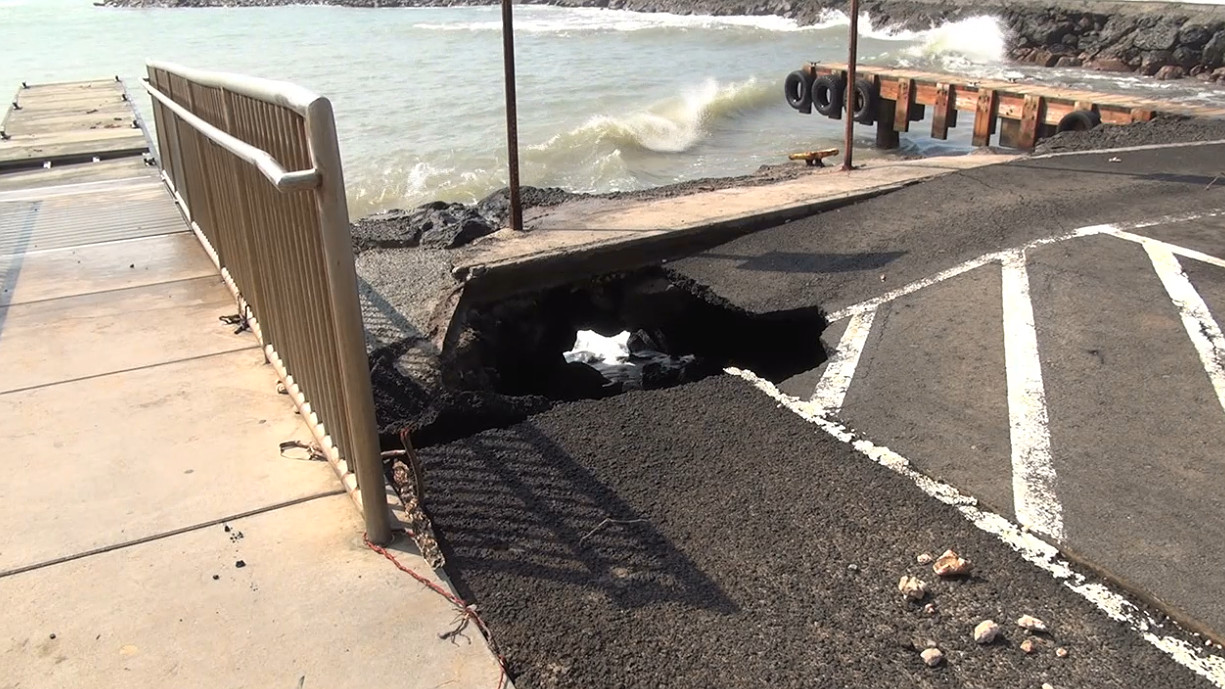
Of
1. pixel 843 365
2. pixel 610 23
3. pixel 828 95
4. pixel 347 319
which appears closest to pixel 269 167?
pixel 347 319

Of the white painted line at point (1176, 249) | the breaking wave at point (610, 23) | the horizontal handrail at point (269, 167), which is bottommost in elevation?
the breaking wave at point (610, 23)

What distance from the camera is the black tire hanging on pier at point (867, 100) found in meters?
16.9

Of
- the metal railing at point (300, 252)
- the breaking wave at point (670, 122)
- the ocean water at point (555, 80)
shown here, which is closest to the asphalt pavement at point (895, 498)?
the metal railing at point (300, 252)

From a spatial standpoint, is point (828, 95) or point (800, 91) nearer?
point (828, 95)

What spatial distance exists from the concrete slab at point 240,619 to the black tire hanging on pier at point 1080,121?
11986mm

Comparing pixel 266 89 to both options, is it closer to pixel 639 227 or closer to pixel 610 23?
pixel 639 227

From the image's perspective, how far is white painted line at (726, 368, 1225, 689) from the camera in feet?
9.52

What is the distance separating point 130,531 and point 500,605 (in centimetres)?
148

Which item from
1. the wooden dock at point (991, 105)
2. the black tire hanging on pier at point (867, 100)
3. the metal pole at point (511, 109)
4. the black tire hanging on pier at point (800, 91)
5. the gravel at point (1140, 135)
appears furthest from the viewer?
the black tire hanging on pier at point (800, 91)

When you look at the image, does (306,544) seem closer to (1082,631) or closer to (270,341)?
(270,341)

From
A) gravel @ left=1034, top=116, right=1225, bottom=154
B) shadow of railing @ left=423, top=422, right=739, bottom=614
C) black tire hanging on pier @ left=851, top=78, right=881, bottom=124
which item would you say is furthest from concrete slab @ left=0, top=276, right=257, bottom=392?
black tire hanging on pier @ left=851, top=78, right=881, bottom=124

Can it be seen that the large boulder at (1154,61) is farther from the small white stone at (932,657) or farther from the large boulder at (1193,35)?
the small white stone at (932,657)

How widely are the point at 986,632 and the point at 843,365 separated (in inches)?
95.4

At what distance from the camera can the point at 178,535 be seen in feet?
11.2
